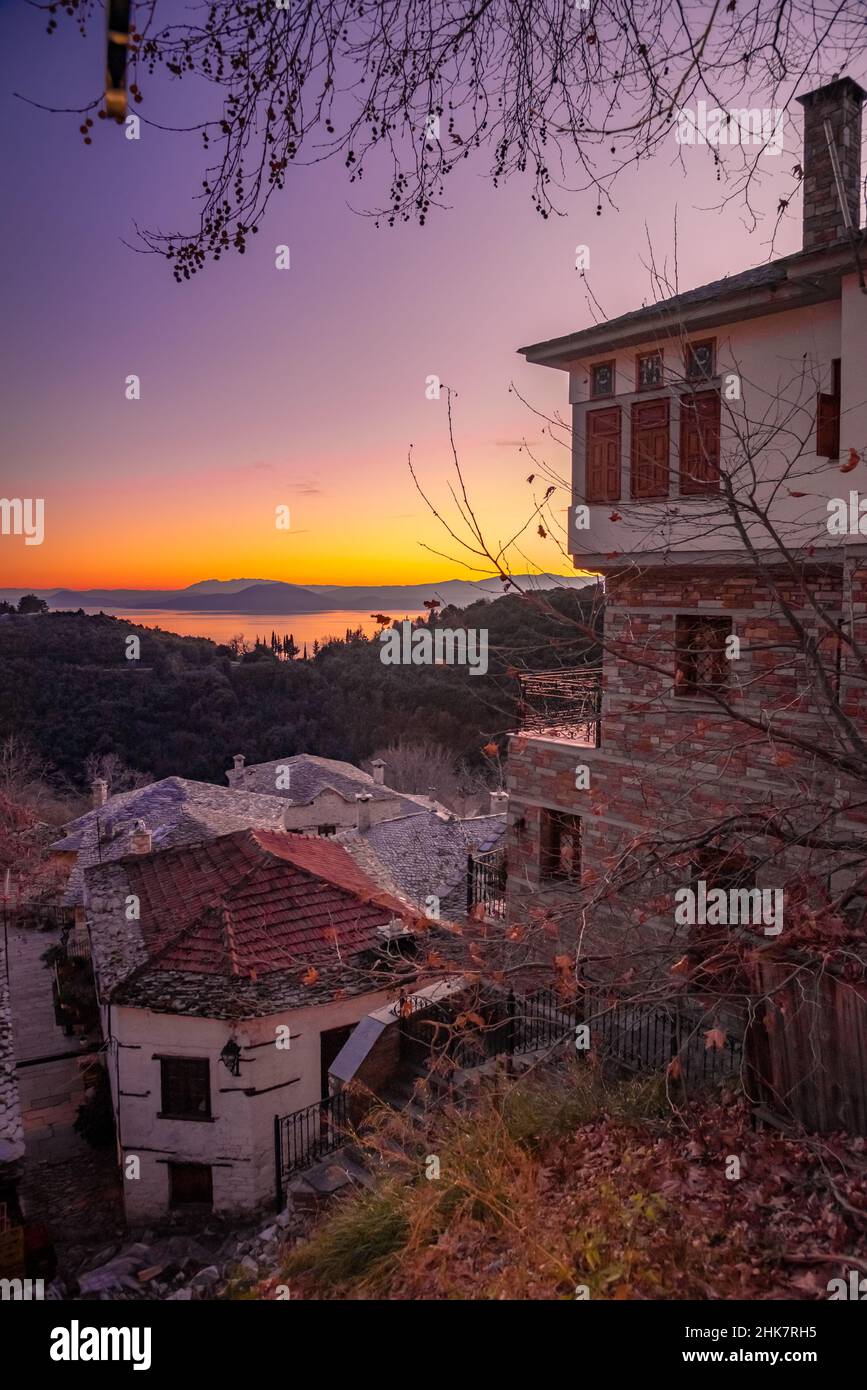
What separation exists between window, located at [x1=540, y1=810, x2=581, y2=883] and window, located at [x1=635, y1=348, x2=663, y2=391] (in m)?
5.11

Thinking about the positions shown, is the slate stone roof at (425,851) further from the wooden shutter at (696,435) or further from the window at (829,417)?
the window at (829,417)

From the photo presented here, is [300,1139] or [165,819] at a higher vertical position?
[165,819]

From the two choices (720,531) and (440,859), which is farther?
(440,859)

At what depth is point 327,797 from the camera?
27.8 metres

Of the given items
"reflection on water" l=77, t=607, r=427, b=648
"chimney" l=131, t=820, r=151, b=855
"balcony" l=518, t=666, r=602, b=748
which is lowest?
"chimney" l=131, t=820, r=151, b=855

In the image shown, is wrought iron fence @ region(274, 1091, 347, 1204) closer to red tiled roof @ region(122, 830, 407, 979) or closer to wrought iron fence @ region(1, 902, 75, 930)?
red tiled roof @ region(122, 830, 407, 979)

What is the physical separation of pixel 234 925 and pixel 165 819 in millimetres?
10179

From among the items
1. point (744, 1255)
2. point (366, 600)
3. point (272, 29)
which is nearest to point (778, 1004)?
point (744, 1255)

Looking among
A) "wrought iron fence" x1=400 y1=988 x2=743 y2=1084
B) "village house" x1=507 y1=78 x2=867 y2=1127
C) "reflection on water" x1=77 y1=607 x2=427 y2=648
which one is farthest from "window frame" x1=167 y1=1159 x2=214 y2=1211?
"reflection on water" x1=77 y1=607 x2=427 y2=648

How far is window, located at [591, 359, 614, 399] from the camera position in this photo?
863 cm

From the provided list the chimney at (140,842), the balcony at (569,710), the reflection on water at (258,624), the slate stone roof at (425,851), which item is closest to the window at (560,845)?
the balcony at (569,710)

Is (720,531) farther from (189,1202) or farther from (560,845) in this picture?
(189,1202)

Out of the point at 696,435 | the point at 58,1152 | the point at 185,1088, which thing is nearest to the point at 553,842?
the point at 696,435
